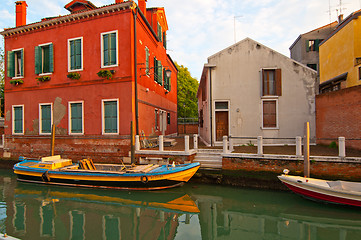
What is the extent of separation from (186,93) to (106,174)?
76.0 feet

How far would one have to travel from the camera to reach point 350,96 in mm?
9641

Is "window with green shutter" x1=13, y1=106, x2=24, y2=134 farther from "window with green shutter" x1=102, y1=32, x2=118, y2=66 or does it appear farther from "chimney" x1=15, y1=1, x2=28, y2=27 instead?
"window with green shutter" x1=102, y1=32, x2=118, y2=66

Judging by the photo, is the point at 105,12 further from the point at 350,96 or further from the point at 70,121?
the point at 350,96

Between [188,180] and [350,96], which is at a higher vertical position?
[350,96]

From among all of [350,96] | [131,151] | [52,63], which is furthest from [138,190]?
[350,96]

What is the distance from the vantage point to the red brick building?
10766mm

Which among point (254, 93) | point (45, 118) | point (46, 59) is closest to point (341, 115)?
point (254, 93)

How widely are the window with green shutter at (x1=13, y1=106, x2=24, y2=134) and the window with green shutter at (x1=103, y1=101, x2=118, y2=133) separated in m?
5.74

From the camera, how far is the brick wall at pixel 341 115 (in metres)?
9.30

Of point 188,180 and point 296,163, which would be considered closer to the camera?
point 296,163

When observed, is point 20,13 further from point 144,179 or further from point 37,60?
point 144,179

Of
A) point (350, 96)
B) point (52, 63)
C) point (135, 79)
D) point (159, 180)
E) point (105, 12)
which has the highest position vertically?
point (105, 12)

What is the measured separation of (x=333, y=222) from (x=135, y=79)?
923cm

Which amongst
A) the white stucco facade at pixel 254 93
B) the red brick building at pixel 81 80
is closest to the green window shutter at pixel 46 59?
the red brick building at pixel 81 80
